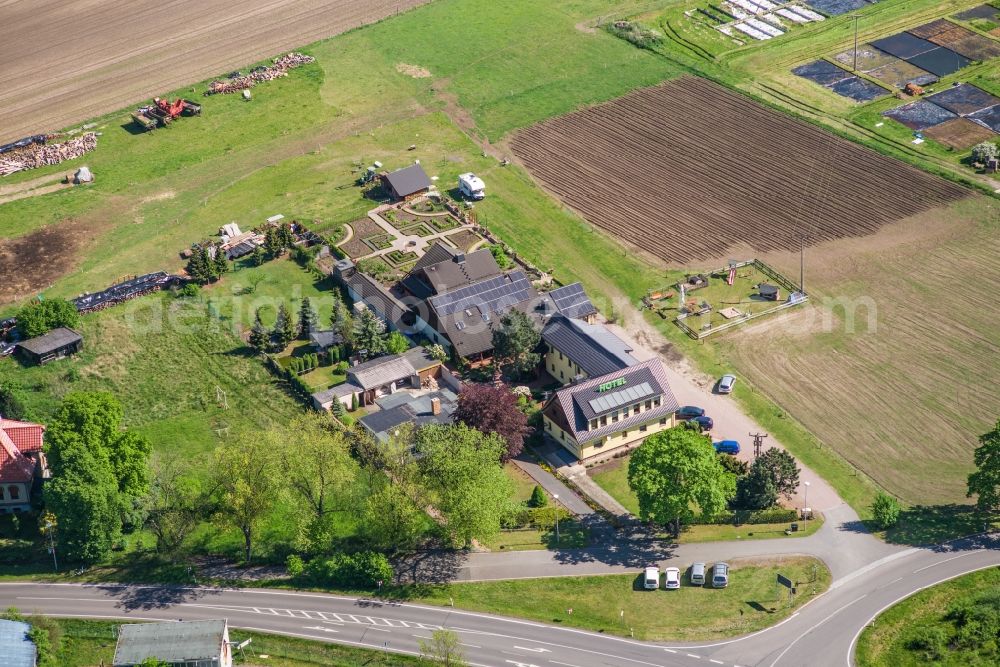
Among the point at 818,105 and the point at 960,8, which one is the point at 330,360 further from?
the point at 960,8

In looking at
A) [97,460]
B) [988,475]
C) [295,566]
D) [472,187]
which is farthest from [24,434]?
[988,475]

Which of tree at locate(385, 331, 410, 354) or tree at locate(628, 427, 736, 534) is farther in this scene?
tree at locate(385, 331, 410, 354)

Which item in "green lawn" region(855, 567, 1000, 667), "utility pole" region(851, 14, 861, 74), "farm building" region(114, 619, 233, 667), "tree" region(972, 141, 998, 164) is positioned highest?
"utility pole" region(851, 14, 861, 74)

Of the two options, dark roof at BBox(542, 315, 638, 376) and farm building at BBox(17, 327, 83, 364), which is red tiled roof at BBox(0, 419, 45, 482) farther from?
dark roof at BBox(542, 315, 638, 376)

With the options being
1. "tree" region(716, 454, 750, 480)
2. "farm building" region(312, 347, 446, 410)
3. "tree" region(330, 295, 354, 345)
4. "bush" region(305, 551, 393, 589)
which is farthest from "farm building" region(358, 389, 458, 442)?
"tree" region(716, 454, 750, 480)

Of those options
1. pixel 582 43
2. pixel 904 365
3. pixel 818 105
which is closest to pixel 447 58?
pixel 582 43

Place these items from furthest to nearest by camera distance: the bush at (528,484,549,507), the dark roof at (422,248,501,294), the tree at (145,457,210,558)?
1. the dark roof at (422,248,501,294)
2. the bush at (528,484,549,507)
3. the tree at (145,457,210,558)

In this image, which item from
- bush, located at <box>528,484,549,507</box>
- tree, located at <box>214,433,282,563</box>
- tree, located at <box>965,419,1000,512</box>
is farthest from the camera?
bush, located at <box>528,484,549,507</box>

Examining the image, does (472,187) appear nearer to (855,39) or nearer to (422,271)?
(422,271)
